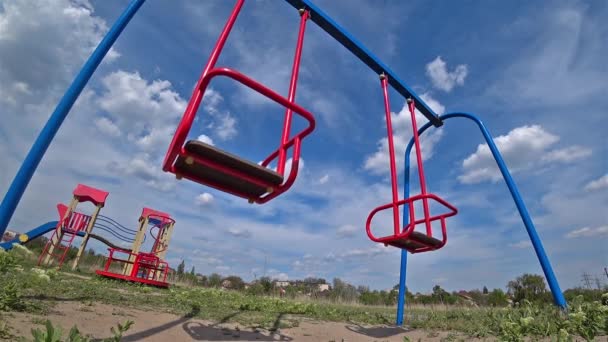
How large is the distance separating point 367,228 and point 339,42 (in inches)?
150

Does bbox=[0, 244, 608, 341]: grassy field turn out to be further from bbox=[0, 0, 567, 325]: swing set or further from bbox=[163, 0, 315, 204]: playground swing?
bbox=[163, 0, 315, 204]: playground swing

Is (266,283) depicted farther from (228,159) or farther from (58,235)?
(228,159)

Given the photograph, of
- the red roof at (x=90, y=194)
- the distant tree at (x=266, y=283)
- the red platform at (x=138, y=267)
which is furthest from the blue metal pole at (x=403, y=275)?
the red roof at (x=90, y=194)

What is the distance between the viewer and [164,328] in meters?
3.77

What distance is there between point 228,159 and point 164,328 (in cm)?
273

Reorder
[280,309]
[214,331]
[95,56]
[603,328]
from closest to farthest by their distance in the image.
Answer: [603,328] < [95,56] < [214,331] < [280,309]

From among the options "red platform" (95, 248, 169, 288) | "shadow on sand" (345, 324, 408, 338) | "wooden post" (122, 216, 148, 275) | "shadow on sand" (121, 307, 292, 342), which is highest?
"wooden post" (122, 216, 148, 275)

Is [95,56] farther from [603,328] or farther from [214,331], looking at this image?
[603,328]

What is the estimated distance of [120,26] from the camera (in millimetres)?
3439

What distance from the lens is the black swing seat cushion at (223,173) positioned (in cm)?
220

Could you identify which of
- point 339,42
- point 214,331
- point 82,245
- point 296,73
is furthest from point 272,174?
point 82,245

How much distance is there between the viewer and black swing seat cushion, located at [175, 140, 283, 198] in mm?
2197

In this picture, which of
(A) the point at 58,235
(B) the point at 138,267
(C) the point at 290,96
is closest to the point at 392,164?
(C) the point at 290,96

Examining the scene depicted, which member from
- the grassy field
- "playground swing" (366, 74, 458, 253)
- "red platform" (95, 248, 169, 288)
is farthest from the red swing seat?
"red platform" (95, 248, 169, 288)
